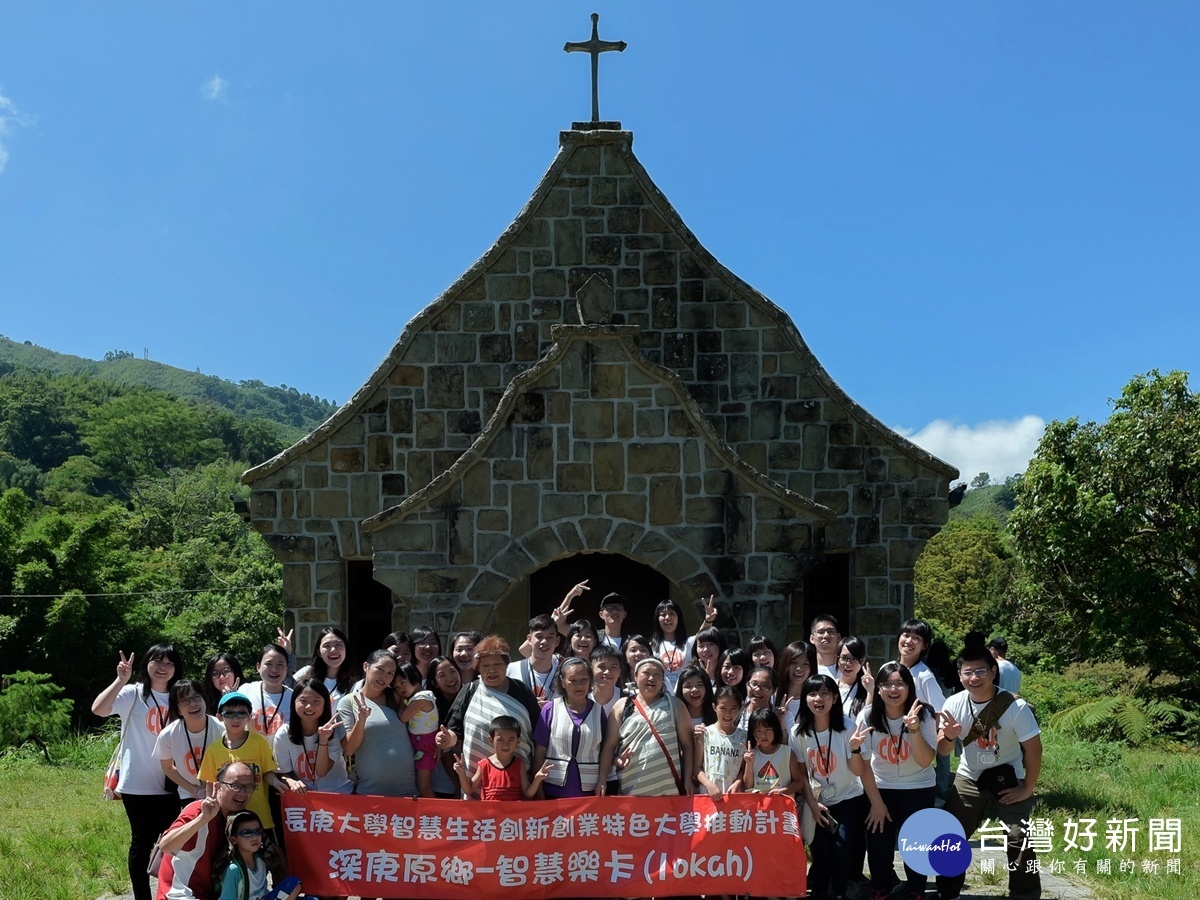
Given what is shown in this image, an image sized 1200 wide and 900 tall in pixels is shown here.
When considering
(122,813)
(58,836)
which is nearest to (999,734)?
(58,836)

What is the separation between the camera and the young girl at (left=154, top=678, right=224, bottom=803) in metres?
6.53

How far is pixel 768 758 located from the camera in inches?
266

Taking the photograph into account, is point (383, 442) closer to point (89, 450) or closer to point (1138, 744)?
point (1138, 744)

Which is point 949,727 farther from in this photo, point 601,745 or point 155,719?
point 155,719

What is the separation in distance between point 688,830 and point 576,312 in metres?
7.27

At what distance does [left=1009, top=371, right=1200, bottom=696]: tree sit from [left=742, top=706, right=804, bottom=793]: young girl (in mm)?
13746

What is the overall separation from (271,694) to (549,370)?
416 centimetres

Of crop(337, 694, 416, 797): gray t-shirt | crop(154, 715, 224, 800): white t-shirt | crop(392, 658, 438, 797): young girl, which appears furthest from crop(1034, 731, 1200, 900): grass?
crop(154, 715, 224, 800): white t-shirt

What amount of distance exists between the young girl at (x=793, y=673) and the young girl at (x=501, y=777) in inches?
70.4

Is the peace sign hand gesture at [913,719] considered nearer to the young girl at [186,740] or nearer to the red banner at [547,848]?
the red banner at [547,848]

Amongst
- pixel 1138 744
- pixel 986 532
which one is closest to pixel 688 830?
pixel 1138 744

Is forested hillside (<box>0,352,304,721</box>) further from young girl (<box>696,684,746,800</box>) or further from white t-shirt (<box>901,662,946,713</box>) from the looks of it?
white t-shirt (<box>901,662,946,713</box>)

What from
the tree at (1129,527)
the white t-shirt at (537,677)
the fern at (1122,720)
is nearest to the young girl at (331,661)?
the white t-shirt at (537,677)

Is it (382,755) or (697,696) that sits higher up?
(697,696)
